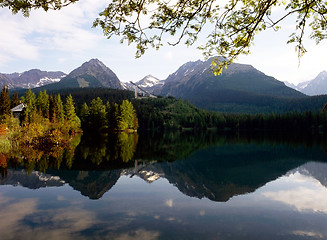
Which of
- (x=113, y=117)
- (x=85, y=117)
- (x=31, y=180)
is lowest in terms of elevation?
(x=31, y=180)

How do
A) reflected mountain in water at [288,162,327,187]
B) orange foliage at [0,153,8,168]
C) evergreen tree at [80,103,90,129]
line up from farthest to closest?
evergreen tree at [80,103,90,129] → orange foliage at [0,153,8,168] → reflected mountain in water at [288,162,327,187]

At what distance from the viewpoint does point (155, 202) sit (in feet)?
50.2

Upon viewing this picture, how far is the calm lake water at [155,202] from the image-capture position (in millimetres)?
10695

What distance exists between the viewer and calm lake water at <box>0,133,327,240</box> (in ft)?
35.1

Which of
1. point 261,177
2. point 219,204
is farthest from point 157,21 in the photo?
point 261,177

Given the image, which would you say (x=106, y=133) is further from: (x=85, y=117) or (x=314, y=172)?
(x=314, y=172)

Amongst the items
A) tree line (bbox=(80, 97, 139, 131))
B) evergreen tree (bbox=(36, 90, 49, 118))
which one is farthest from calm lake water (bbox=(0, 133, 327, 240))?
tree line (bbox=(80, 97, 139, 131))

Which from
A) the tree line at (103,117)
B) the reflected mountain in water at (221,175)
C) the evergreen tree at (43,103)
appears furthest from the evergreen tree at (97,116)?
→ the reflected mountain in water at (221,175)

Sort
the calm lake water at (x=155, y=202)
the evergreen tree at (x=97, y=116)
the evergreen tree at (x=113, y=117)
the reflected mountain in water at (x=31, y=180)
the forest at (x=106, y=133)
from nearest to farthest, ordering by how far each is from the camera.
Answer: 1. the calm lake water at (x=155, y=202)
2. the reflected mountain in water at (x=31, y=180)
3. the forest at (x=106, y=133)
4. the evergreen tree at (x=97, y=116)
5. the evergreen tree at (x=113, y=117)

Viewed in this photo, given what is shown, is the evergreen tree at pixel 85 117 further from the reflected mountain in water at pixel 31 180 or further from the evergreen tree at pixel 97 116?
the reflected mountain in water at pixel 31 180

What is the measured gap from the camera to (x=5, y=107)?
84.7 metres

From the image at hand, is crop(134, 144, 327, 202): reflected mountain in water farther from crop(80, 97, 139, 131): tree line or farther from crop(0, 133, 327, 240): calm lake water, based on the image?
crop(80, 97, 139, 131): tree line

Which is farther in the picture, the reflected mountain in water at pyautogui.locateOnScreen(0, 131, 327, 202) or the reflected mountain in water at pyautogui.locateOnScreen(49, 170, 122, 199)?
the reflected mountain in water at pyautogui.locateOnScreen(0, 131, 327, 202)

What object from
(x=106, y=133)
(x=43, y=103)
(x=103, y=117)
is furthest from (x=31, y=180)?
(x=103, y=117)
